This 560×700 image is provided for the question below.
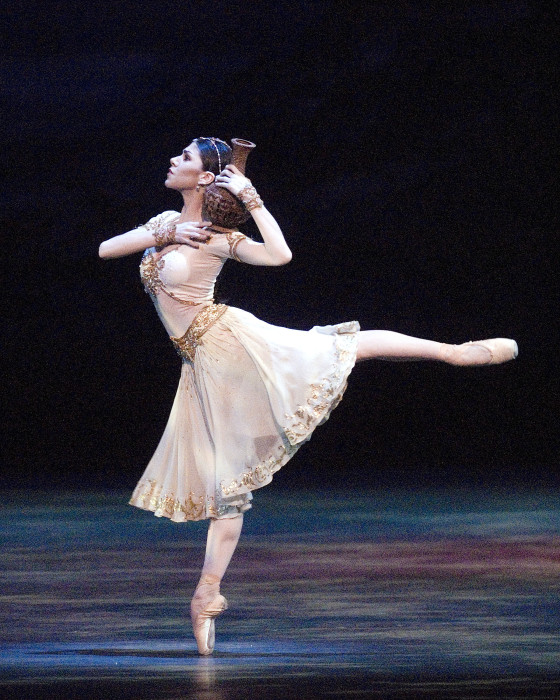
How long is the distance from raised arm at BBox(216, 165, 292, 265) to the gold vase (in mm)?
33

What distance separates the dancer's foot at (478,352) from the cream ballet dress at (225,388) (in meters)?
0.26

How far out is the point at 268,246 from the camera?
335 centimetres

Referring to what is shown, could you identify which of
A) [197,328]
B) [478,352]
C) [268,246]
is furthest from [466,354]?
[197,328]

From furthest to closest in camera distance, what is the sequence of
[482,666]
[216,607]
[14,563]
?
[14,563] → [216,607] → [482,666]

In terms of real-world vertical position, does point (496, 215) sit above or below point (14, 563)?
above

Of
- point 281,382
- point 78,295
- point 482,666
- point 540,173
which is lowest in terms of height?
point 482,666

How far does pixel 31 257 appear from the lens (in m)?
6.32

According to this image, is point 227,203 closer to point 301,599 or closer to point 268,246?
point 268,246

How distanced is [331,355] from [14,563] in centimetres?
160

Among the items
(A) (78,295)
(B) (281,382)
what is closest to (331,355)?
(B) (281,382)

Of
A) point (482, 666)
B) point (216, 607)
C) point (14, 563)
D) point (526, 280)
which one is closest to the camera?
point (482, 666)

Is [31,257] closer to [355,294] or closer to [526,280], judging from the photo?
[355,294]

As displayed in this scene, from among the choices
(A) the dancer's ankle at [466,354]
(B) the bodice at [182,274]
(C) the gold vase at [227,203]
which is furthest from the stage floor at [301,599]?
(C) the gold vase at [227,203]

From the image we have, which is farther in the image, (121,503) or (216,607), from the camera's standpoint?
(121,503)
